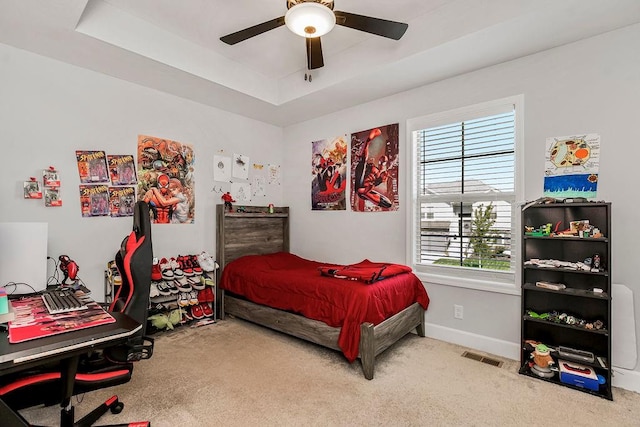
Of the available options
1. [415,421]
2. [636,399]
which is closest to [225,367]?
[415,421]

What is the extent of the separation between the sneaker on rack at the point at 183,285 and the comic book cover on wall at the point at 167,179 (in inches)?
25.0

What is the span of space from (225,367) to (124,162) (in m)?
2.11

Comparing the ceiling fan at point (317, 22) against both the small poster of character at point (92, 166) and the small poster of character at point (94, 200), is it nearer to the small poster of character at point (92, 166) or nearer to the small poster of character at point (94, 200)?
the small poster of character at point (92, 166)

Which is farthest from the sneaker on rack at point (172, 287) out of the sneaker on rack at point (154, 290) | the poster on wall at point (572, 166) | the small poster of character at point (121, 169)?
the poster on wall at point (572, 166)

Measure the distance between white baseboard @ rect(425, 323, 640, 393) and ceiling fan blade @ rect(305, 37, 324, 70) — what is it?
2.58 m

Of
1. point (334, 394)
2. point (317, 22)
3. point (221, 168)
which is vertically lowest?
point (334, 394)

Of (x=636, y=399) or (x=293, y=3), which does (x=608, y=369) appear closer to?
(x=636, y=399)

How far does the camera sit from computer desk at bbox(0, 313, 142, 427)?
1072 millimetres

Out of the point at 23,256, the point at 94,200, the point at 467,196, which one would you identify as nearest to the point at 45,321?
the point at 23,256

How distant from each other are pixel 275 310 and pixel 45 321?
1.94 m

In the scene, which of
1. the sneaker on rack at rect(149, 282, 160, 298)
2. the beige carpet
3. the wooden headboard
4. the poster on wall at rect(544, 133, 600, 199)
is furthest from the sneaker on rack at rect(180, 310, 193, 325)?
the poster on wall at rect(544, 133, 600, 199)

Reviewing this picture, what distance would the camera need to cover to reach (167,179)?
3.49 meters

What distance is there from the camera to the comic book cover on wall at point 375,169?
3.51 meters

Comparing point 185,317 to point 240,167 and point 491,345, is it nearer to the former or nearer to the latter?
point 240,167
